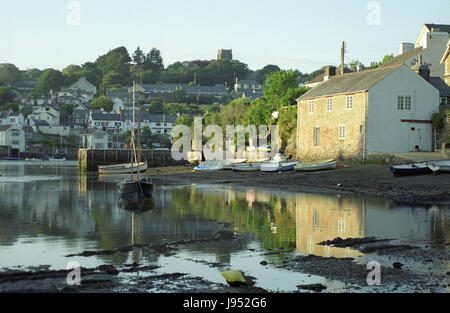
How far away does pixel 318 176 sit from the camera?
4494cm

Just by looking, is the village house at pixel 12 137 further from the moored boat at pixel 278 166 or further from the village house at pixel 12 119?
the moored boat at pixel 278 166

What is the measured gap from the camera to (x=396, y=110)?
49.0 metres

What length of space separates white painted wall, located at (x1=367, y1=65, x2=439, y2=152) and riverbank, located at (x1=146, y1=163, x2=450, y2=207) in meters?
3.50

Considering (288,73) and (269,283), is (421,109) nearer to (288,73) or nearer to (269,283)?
(288,73)

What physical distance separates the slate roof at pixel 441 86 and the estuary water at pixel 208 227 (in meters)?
24.7

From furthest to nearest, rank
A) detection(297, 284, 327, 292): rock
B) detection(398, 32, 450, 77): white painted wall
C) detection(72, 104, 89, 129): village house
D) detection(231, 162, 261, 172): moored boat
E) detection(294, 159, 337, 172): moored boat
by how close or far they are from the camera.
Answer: detection(72, 104, 89, 129): village house
detection(398, 32, 450, 77): white painted wall
detection(231, 162, 261, 172): moored boat
detection(294, 159, 337, 172): moored boat
detection(297, 284, 327, 292): rock

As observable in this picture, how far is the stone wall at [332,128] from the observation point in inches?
1960

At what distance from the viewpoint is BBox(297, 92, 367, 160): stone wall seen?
4978 cm

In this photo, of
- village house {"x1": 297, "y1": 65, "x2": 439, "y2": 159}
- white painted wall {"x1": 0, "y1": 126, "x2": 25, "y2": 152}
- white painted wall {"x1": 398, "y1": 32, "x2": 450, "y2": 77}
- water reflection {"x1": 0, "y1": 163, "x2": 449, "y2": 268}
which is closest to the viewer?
water reflection {"x1": 0, "y1": 163, "x2": 449, "y2": 268}


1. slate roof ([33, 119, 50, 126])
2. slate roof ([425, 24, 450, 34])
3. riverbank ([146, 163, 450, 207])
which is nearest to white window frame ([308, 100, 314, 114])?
riverbank ([146, 163, 450, 207])

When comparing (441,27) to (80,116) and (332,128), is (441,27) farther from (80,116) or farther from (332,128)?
(80,116)

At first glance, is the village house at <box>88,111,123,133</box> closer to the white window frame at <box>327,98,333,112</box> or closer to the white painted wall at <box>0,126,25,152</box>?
the white painted wall at <box>0,126,25,152</box>

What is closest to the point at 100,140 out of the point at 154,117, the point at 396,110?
the point at 154,117
